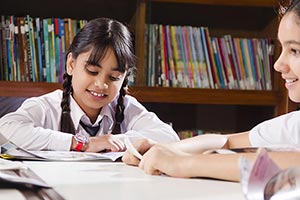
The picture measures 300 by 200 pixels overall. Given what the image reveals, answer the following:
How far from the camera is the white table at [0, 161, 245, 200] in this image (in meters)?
0.59

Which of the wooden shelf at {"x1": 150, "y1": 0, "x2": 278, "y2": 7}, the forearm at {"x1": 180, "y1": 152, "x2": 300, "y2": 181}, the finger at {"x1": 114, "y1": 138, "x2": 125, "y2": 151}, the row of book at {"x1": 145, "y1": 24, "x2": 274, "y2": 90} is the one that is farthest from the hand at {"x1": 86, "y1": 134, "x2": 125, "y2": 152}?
the wooden shelf at {"x1": 150, "y1": 0, "x2": 278, "y2": 7}

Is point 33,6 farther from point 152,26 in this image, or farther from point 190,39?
point 190,39

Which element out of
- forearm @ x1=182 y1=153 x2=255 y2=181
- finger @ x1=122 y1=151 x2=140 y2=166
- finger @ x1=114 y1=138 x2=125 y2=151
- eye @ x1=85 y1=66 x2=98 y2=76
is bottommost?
finger @ x1=114 y1=138 x2=125 y2=151

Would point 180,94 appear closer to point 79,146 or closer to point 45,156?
point 79,146

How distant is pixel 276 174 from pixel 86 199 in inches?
8.5

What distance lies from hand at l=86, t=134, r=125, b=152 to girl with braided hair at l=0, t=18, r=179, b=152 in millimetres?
135

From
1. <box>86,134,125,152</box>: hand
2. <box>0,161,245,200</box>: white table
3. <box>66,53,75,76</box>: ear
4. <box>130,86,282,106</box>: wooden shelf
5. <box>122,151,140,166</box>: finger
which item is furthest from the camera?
<box>130,86,282,106</box>: wooden shelf

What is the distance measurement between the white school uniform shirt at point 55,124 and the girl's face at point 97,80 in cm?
6

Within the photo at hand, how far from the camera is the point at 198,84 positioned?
86.7 inches

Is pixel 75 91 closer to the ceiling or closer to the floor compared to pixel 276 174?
closer to the floor

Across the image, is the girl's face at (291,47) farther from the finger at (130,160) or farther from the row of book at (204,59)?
the row of book at (204,59)

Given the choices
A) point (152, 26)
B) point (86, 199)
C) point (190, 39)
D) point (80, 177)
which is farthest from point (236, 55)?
point (86, 199)

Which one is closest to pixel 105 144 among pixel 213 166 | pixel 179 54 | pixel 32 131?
pixel 32 131

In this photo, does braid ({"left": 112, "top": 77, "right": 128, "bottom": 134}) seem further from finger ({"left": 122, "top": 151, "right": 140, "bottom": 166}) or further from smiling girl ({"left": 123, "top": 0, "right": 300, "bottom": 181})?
finger ({"left": 122, "top": 151, "right": 140, "bottom": 166})
